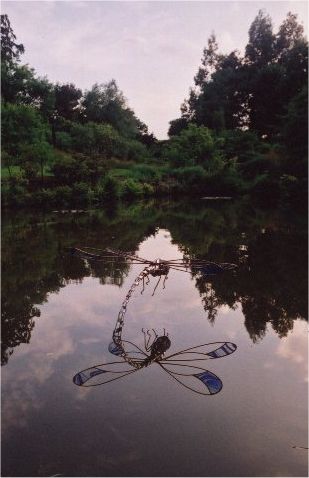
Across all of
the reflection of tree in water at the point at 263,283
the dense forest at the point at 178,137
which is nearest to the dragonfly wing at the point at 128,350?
the reflection of tree in water at the point at 263,283

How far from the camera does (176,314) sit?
7.77 meters

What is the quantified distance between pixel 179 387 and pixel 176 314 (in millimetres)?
2687

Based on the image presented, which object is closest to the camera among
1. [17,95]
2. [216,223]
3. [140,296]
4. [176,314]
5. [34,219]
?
[176,314]

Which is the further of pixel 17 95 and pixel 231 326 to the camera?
pixel 17 95

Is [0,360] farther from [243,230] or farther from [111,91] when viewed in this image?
[111,91]

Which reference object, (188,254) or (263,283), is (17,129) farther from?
(263,283)

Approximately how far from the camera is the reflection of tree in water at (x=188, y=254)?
25.6 ft

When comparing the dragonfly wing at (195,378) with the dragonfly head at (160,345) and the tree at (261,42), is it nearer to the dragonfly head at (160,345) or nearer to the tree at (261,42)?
the dragonfly head at (160,345)

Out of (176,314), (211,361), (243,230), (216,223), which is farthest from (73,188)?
(211,361)

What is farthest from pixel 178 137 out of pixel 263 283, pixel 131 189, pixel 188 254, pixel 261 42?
pixel 263 283

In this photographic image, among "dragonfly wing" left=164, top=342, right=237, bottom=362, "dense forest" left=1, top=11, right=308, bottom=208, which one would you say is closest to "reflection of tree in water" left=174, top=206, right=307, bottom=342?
"dragonfly wing" left=164, top=342, right=237, bottom=362

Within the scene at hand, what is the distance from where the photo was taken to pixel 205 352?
6113 mm

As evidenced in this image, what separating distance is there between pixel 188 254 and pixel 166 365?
7263mm

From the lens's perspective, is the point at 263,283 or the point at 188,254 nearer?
the point at 263,283
